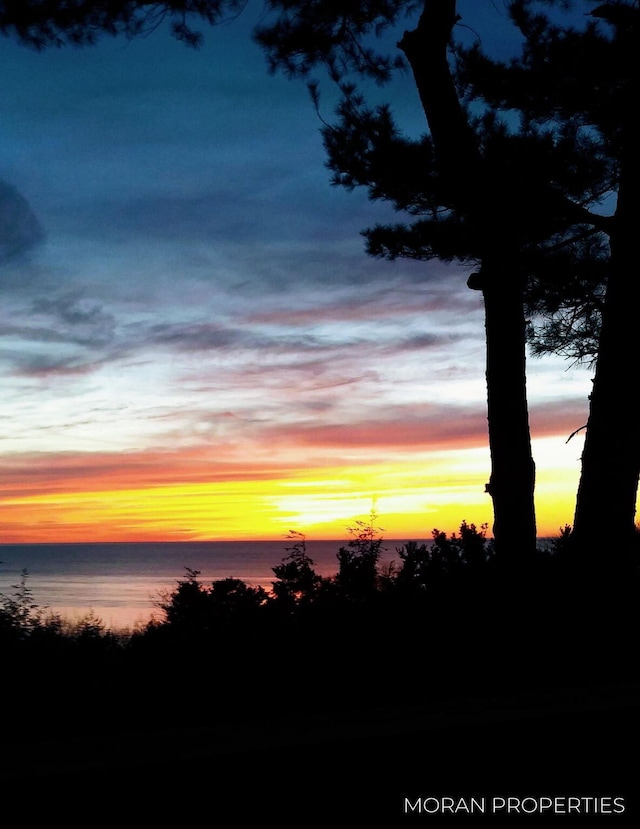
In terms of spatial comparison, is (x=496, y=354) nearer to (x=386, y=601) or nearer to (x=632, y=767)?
(x=386, y=601)

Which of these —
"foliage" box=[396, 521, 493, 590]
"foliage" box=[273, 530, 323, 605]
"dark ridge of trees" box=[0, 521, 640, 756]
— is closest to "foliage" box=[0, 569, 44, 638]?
"dark ridge of trees" box=[0, 521, 640, 756]

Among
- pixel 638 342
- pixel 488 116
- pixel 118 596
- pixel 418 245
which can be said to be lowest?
pixel 118 596

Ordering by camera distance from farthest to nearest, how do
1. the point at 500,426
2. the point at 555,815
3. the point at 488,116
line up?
the point at 488,116 < the point at 500,426 < the point at 555,815

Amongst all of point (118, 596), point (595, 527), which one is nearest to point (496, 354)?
point (595, 527)

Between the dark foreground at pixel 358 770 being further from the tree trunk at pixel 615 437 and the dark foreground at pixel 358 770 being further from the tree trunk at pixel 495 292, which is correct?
the tree trunk at pixel 495 292

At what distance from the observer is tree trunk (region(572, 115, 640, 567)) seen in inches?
248

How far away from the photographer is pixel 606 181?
9.09 m

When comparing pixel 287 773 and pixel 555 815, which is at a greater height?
pixel 287 773

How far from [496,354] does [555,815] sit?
16.0ft

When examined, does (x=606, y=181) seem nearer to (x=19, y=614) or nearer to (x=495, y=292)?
(x=495, y=292)

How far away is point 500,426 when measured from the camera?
7.07 m

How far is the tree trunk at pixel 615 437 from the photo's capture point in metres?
6.29

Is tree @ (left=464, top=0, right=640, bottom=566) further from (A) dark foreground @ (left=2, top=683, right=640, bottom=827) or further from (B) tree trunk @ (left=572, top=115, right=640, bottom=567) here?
(A) dark foreground @ (left=2, top=683, right=640, bottom=827)

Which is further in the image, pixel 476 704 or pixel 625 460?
pixel 625 460
